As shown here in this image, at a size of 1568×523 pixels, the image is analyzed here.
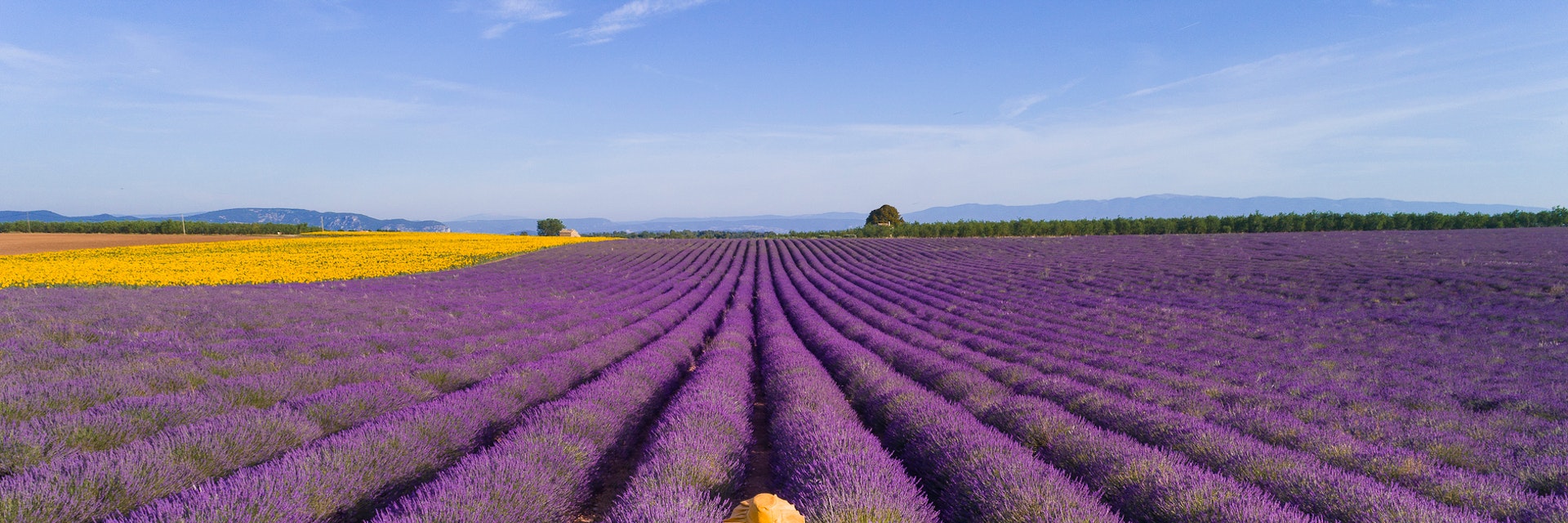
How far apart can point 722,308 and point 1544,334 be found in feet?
49.3

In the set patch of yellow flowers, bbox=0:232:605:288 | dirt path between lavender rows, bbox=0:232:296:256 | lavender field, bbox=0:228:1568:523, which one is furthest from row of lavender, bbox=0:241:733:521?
dirt path between lavender rows, bbox=0:232:296:256

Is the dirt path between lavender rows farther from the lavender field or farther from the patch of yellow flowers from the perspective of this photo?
the lavender field

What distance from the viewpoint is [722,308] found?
15.2 m

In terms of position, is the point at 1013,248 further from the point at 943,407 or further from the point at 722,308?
the point at 943,407

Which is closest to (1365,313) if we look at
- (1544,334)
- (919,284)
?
(1544,334)

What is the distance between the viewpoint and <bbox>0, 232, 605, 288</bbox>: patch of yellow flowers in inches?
749

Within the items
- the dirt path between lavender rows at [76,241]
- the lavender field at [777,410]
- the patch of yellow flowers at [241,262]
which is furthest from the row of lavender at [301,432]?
the dirt path between lavender rows at [76,241]

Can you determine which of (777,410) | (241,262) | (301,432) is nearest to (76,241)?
(241,262)

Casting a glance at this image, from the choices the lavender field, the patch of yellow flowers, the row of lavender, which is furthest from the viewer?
the patch of yellow flowers

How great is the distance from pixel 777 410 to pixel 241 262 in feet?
100

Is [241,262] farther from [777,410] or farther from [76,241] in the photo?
[777,410]

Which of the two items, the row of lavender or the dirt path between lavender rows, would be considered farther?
the dirt path between lavender rows

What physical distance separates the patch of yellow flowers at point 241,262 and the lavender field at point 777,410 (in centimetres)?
775

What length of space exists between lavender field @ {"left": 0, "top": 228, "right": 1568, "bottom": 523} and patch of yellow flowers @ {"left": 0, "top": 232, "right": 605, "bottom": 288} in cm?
775
